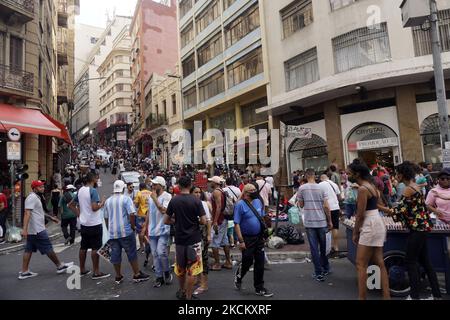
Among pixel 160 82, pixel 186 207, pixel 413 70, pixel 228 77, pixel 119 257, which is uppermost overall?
pixel 160 82

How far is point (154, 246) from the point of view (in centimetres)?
601

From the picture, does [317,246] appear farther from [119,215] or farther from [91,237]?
[91,237]

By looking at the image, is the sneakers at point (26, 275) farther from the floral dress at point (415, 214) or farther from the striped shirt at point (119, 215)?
the floral dress at point (415, 214)

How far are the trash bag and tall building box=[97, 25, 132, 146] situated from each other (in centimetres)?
5499

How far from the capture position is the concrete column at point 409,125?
50.2 ft

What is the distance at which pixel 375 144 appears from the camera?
54.1ft

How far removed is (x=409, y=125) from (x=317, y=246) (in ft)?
39.7

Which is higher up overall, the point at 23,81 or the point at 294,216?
the point at 23,81

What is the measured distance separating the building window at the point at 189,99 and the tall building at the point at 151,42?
39.5 ft

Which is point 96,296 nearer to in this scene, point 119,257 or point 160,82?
point 119,257

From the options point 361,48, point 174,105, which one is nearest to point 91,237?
point 361,48

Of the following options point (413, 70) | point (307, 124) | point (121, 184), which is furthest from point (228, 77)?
point (121, 184)

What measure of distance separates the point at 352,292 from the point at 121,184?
13.9ft

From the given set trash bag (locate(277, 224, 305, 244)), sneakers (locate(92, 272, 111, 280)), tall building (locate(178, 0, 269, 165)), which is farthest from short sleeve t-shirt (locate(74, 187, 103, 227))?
tall building (locate(178, 0, 269, 165))
